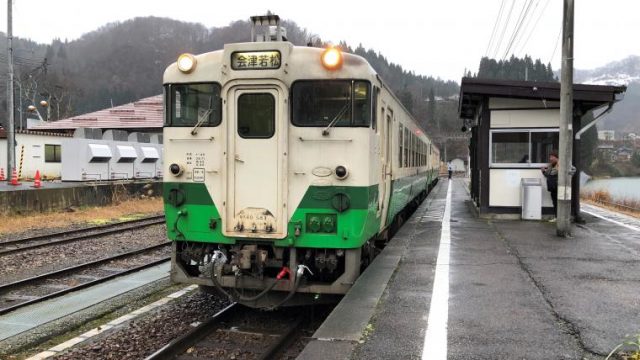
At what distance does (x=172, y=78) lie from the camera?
6293 millimetres

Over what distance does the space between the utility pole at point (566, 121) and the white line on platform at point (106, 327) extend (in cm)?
654

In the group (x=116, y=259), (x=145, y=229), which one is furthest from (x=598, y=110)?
(x=145, y=229)

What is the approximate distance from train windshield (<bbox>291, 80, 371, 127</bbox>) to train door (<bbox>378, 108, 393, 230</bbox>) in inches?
37.6

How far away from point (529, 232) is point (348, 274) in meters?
5.53

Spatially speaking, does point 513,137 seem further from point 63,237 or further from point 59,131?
point 59,131

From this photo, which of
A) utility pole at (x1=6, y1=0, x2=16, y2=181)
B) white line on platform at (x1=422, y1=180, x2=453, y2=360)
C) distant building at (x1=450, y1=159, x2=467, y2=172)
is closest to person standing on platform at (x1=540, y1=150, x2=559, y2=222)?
white line on platform at (x1=422, y1=180, x2=453, y2=360)

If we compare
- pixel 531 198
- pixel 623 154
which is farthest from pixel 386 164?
pixel 623 154

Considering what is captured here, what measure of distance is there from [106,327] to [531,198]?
356 inches

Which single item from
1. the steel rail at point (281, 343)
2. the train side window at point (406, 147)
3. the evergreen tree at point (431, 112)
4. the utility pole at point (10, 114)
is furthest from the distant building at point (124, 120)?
the evergreen tree at point (431, 112)

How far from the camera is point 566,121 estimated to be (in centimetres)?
949

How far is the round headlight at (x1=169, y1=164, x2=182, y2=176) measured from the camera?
6.11 metres

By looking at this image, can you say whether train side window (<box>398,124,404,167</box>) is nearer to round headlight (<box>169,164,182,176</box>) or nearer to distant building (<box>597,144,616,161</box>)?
round headlight (<box>169,164,182,176</box>)

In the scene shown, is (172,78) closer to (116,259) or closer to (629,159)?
(116,259)

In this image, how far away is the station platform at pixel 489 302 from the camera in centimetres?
416
